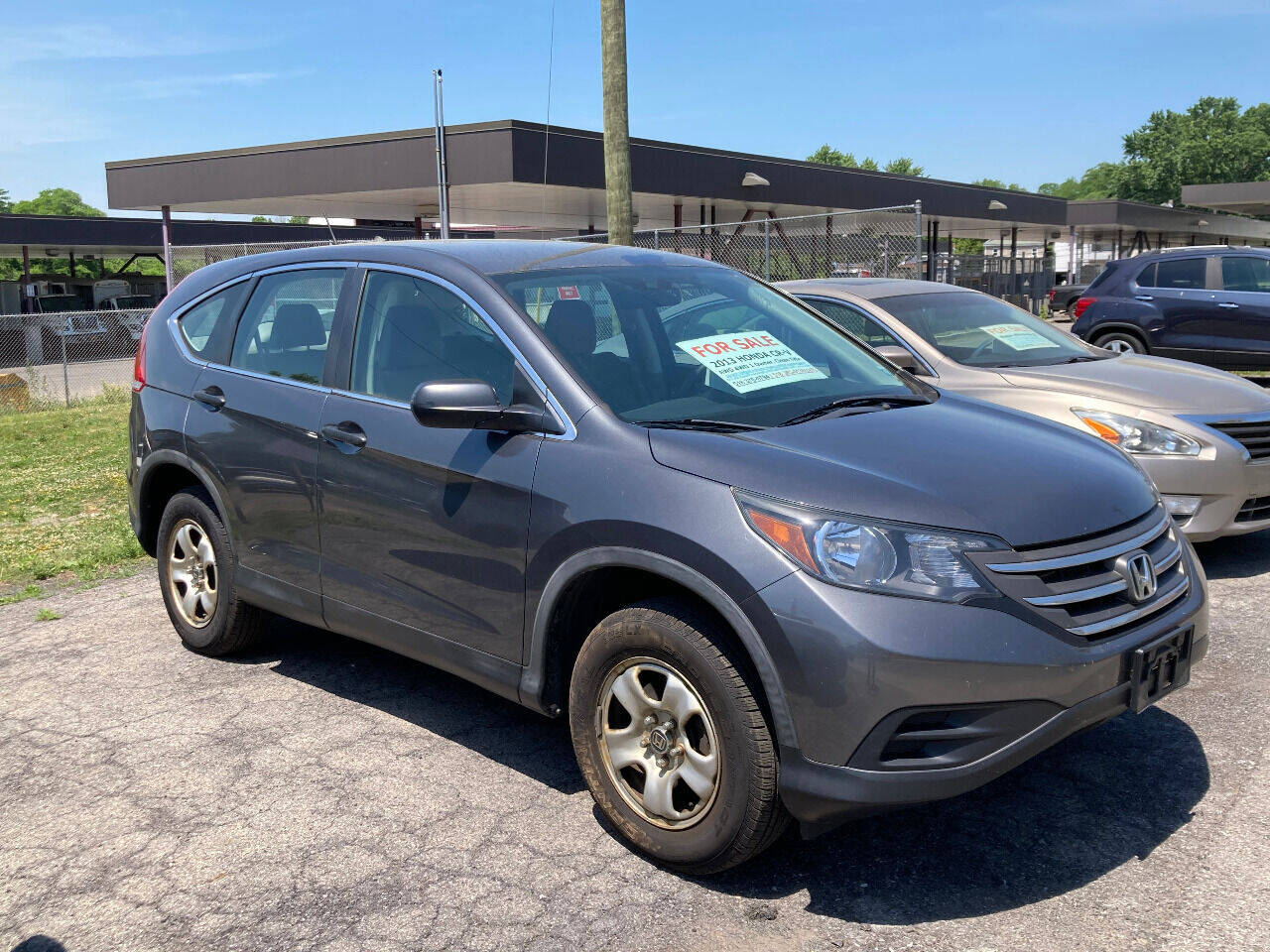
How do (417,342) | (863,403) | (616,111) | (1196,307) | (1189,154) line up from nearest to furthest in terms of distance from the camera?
(863,403)
(417,342)
(616,111)
(1196,307)
(1189,154)

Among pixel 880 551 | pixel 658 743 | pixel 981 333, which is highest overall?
pixel 981 333

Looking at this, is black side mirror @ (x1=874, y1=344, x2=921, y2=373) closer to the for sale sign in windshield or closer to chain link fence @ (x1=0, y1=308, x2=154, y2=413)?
the for sale sign in windshield

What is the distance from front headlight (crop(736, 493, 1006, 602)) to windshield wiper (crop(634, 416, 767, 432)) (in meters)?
0.52

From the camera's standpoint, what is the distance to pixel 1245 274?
45.1 ft

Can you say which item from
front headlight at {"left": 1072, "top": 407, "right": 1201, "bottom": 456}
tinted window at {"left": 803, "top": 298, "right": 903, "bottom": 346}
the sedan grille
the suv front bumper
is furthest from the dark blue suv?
the suv front bumper

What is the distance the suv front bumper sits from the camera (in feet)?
9.46

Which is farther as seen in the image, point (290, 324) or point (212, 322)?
point (212, 322)

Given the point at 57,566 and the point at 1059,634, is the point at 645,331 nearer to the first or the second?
the point at 1059,634

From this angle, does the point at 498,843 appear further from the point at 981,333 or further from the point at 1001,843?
the point at 981,333

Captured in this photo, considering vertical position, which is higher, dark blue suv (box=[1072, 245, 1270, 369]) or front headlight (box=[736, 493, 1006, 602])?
dark blue suv (box=[1072, 245, 1270, 369])

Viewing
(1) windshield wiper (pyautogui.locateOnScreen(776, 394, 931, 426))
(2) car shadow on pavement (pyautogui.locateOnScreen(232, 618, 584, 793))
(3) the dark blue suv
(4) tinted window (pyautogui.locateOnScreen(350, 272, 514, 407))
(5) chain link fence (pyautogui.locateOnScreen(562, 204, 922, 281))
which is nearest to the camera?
(1) windshield wiper (pyautogui.locateOnScreen(776, 394, 931, 426))

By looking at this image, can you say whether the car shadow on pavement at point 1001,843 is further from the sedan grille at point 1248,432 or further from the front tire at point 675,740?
the sedan grille at point 1248,432

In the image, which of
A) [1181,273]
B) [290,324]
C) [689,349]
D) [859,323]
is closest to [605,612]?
[689,349]

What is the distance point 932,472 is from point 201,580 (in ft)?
11.5
